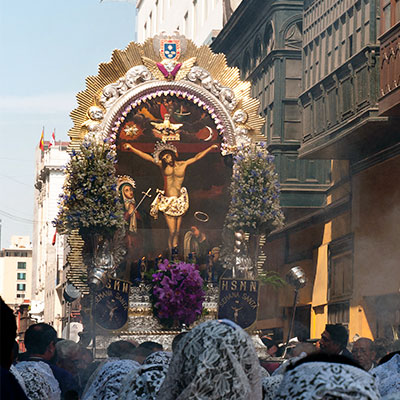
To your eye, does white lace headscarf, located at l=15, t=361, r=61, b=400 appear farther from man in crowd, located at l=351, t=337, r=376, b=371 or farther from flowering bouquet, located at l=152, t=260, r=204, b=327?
flowering bouquet, located at l=152, t=260, r=204, b=327

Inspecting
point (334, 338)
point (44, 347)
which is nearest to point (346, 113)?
point (334, 338)

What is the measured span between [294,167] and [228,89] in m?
6.49

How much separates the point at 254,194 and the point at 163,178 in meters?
1.78

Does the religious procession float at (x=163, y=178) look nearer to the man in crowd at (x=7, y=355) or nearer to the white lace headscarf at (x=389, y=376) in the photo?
the white lace headscarf at (x=389, y=376)

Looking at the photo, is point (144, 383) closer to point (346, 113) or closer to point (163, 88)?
point (163, 88)

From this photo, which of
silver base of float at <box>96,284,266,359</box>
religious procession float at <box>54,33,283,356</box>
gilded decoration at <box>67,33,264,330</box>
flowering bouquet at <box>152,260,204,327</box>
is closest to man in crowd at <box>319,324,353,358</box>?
flowering bouquet at <box>152,260,204,327</box>

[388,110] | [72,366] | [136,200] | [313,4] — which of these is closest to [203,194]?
[136,200]

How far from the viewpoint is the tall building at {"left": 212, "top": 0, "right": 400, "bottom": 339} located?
17.8 meters

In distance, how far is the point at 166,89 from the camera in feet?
56.3

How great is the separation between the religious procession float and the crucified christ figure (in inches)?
0.7

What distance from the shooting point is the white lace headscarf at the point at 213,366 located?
3.89 metres

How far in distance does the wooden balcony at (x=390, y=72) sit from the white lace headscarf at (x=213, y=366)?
1201 centimetres

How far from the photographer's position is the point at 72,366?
851 cm

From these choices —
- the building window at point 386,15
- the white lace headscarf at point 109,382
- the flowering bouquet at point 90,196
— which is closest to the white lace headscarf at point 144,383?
the white lace headscarf at point 109,382
